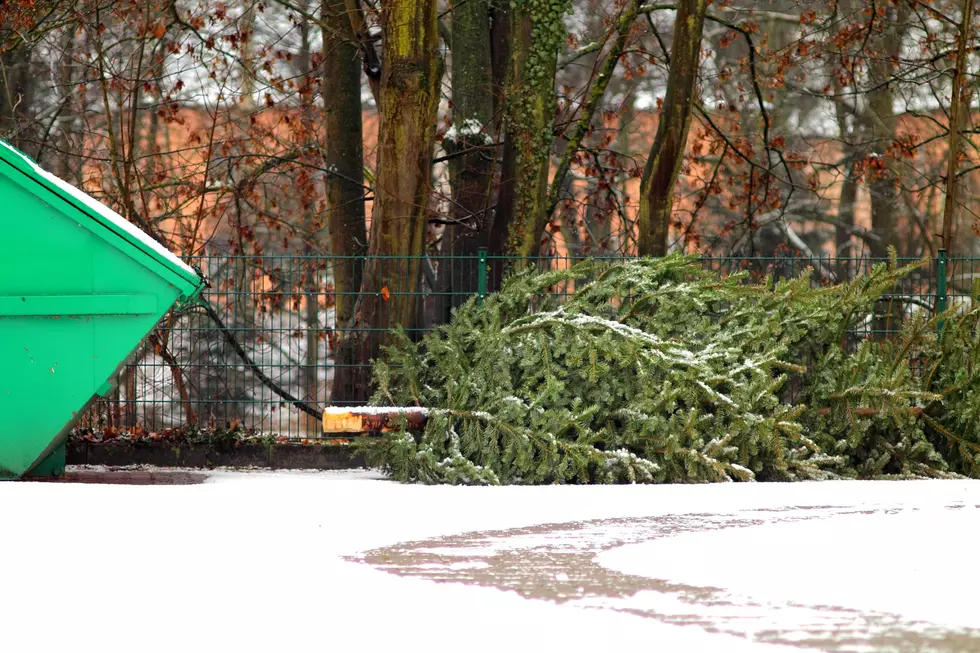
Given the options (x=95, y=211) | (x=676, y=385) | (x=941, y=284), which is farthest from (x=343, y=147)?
(x=941, y=284)

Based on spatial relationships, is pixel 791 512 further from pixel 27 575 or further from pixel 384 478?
pixel 27 575

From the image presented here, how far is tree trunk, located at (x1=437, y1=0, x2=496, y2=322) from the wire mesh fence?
1.72 meters

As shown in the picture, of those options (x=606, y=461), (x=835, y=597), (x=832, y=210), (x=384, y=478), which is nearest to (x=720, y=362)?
(x=606, y=461)

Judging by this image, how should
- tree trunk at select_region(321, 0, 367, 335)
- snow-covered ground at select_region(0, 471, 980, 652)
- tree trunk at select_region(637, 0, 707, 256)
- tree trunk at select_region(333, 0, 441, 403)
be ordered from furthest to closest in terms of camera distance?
1. tree trunk at select_region(321, 0, 367, 335)
2. tree trunk at select_region(637, 0, 707, 256)
3. tree trunk at select_region(333, 0, 441, 403)
4. snow-covered ground at select_region(0, 471, 980, 652)

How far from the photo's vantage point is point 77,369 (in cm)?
856

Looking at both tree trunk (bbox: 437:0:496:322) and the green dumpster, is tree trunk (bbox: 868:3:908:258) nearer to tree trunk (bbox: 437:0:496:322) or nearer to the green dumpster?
tree trunk (bbox: 437:0:496:322)

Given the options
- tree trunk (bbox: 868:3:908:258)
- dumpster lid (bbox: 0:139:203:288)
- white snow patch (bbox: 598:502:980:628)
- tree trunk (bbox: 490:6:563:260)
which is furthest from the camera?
tree trunk (bbox: 868:3:908:258)

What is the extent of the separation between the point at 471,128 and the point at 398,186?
2.45 metres

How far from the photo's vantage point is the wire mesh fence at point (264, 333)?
1048cm

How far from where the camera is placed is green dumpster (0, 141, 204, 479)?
8.50 metres

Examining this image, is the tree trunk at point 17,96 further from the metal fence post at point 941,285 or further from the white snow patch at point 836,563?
the white snow patch at point 836,563

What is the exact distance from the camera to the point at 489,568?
5.76 m

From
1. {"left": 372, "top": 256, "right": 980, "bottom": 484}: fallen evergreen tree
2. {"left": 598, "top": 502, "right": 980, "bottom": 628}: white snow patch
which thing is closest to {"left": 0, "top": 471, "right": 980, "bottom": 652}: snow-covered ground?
{"left": 598, "top": 502, "right": 980, "bottom": 628}: white snow patch

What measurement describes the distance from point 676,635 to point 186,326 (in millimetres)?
7271
